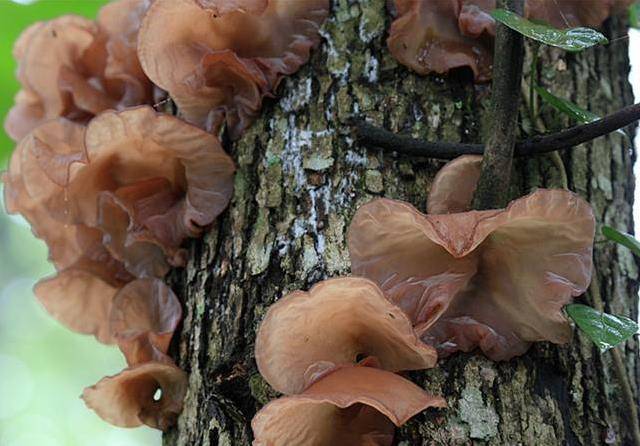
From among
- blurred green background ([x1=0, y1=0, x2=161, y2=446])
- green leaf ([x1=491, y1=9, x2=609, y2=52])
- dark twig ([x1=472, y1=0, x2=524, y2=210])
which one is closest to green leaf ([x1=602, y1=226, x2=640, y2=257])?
dark twig ([x1=472, y1=0, x2=524, y2=210])

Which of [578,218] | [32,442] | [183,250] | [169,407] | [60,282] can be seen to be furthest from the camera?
[32,442]

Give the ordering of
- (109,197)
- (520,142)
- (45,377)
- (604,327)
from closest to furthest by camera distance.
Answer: (604,327) < (520,142) < (109,197) < (45,377)

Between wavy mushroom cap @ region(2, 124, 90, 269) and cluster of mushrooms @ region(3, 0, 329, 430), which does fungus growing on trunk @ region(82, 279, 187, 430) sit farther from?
wavy mushroom cap @ region(2, 124, 90, 269)

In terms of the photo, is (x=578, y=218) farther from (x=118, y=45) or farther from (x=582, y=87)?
(x=118, y=45)

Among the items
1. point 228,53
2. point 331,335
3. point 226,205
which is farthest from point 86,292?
point 331,335

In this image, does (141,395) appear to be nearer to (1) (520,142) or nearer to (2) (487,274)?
(2) (487,274)

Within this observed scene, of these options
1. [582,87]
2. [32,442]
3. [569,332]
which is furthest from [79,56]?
[32,442]
